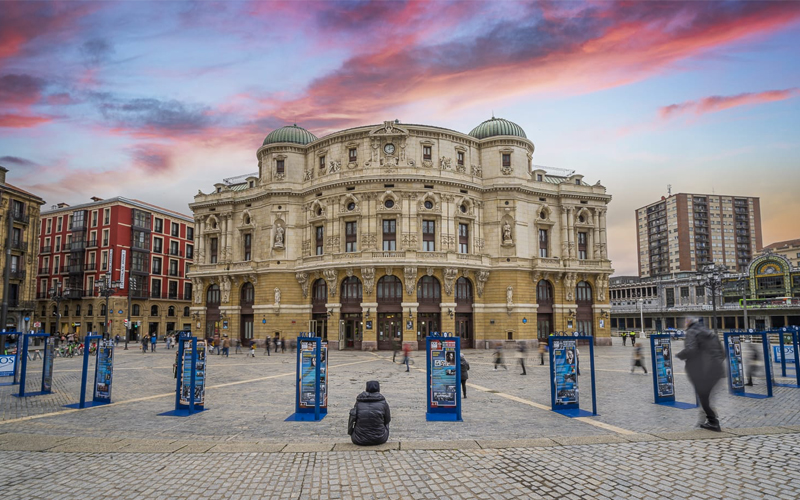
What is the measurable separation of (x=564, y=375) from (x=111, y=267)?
67442 mm

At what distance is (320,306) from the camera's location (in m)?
49.9

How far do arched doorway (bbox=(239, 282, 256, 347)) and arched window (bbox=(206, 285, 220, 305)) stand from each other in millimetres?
3953

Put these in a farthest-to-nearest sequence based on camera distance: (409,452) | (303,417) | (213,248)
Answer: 1. (213,248)
2. (303,417)
3. (409,452)

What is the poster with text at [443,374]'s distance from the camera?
14.0m

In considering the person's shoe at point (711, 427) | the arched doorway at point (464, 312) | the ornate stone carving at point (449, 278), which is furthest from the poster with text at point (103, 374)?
the arched doorway at point (464, 312)

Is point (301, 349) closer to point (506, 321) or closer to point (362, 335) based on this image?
point (362, 335)

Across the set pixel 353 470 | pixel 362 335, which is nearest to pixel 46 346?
pixel 353 470

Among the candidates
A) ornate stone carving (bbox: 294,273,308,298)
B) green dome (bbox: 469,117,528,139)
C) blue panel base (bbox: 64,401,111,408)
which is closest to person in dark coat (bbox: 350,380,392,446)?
blue panel base (bbox: 64,401,111,408)

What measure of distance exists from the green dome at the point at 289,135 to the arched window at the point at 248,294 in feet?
56.4

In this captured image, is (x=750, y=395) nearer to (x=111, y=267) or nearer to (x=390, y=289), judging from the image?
(x=390, y=289)

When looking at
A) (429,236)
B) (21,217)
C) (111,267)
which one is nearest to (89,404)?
(429,236)

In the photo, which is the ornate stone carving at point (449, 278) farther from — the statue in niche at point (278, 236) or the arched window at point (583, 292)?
the statue in niche at point (278, 236)

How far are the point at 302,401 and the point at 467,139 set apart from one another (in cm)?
4276

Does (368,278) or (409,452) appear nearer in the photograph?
(409,452)
